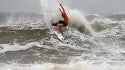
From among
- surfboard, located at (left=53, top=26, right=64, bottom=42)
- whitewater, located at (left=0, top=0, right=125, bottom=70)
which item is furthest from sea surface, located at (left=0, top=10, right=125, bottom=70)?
surfboard, located at (left=53, top=26, right=64, bottom=42)

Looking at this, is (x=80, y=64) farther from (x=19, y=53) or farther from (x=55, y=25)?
(x=55, y=25)

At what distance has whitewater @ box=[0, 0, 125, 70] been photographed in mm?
11875

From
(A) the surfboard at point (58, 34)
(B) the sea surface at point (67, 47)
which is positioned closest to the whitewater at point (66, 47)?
(B) the sea surface at point (67, 47)

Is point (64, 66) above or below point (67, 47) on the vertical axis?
below

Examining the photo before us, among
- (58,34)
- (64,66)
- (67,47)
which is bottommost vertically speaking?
(64,66)

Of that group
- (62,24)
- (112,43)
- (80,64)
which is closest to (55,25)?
(62,24)

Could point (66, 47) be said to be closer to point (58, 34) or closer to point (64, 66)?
point (58, 34)

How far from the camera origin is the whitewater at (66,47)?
11.9 metres

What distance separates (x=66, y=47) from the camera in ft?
49.7

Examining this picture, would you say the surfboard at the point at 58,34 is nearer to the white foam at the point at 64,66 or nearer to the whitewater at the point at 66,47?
the whitewater at the point at 66,47

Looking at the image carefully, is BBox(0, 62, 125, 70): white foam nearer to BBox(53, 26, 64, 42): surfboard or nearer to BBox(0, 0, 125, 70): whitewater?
BBox(0, 0, 125, 70): whitewater

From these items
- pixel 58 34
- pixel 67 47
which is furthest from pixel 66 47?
pixel 58 34

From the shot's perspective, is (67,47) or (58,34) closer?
(67,47)

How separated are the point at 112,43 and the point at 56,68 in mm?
5333
